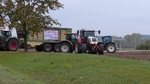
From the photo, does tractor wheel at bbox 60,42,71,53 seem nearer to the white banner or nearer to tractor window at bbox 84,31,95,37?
tractor window at bbox 84,31,95,37

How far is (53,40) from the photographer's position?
1817 inches

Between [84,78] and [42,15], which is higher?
[42,15]

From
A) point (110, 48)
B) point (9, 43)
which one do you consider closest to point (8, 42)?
point (9, 43)

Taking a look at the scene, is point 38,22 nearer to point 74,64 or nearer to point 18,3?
point 18,3

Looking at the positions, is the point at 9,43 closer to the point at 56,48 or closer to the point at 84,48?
the point at 56,48

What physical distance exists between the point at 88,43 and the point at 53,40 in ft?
36.2

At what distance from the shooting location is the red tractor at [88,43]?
35062 millimetres

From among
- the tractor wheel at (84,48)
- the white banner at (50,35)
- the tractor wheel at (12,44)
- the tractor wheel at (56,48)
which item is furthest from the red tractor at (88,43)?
the white banner at (50,35)

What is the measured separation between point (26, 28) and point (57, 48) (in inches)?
310

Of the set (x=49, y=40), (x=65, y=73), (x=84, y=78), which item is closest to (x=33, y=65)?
(x=65, y=73)

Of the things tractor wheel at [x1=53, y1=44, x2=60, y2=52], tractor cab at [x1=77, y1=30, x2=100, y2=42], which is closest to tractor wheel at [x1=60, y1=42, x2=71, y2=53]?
tractor wheel at [x1=53, y1=44, x2=60, y2=52]

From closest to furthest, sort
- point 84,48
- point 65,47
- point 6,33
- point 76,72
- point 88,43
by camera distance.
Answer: point 76,72 < point 84,48 < point 88,43 < point 65,47 < point 6,33

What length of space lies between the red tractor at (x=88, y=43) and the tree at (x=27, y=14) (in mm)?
3476

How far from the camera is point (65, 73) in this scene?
18.1 meters
